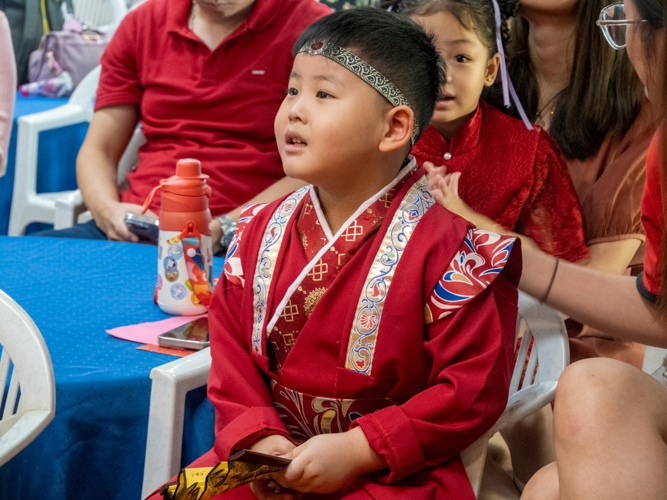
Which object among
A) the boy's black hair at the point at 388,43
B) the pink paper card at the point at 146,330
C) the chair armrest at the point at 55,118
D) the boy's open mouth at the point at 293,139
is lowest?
the chair armrest at the point at 55,118

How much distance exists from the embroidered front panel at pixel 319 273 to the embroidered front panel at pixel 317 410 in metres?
0.05

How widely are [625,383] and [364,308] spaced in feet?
1.04

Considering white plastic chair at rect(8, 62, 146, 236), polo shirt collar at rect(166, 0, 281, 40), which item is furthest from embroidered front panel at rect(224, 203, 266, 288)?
white plastic chair at rect(8, 62, 146, 236)

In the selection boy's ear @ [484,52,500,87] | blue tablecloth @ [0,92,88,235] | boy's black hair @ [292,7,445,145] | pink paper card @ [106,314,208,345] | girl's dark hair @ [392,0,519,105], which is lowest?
blue tablecloth @ [0,92,88,235]

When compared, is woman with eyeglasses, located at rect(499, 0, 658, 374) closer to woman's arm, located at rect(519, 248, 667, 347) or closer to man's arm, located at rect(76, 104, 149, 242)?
woman's arm, located at rect(519, 248, 667, 347)

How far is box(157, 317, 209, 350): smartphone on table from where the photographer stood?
41.4 inches

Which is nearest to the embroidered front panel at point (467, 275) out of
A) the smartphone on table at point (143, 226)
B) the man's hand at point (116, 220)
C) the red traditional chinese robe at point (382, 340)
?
the red traditional chinese robe at point (382, 340)

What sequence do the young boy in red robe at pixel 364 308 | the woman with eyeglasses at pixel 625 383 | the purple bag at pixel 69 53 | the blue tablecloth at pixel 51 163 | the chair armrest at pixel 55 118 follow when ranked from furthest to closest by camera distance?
1. the purple bag at pixel 69 53
2. the blue tablecloth at pixel 51 163
3. the chair armrest at pixel 55 118
4. the young boy in red robe at pixel 364 308
5. the woman with eyeglasses at pixel 625 383

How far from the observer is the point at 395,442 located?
34.2 inches

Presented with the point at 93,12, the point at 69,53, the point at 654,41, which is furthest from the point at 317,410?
the point at 93,12

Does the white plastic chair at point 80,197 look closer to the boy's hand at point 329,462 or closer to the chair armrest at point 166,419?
the chair armrest at point 166,419

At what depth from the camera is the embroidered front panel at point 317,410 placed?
94cm

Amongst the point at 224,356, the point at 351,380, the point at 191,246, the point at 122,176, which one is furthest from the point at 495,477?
the point at 122,176

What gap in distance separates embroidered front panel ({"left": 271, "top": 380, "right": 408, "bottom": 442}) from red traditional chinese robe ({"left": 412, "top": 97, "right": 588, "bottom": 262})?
0.44m
